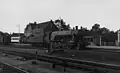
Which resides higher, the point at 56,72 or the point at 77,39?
the point at 77,39

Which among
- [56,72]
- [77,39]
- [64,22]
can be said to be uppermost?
[64,22]

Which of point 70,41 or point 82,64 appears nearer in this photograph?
point 82,64

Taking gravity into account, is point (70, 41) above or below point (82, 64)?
above

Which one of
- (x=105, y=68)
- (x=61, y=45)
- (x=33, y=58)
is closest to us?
(x=105, y=68)

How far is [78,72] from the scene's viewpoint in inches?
320

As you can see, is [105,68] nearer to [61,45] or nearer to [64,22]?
[61,45]

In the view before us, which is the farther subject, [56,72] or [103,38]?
[103,38]

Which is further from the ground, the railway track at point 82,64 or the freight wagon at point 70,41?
the freight wagon at point 70,41

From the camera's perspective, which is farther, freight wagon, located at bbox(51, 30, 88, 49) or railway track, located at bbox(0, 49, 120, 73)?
freight wagon, located at bbox(51, 30, 88, 49)

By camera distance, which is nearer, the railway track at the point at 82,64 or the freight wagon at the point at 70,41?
the railway track at the point at 82,64

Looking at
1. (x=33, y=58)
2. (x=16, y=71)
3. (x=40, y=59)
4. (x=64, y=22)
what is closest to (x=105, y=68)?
(x=16, y=71)

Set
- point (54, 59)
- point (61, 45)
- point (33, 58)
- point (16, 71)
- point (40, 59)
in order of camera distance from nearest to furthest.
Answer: point (16, 71), point (54, 59), point (40, 59), point (33, 58), point (61, 45)

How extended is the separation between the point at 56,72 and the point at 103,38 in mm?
46060

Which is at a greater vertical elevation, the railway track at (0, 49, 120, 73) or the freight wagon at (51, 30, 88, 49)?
the freight wagon at (51, 30, 88, 49)
